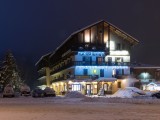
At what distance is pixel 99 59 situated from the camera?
93.6 metres

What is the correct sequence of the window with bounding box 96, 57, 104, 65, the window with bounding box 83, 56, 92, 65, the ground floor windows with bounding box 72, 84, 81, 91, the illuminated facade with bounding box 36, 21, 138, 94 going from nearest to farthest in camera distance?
the illuminated facade with bounding box 36, 21, 138, 94
the ground floor windows with bounding box 72, 84, 81, 91
the window with bounding box 83, 56, 92, 65
the window with bounding box 96, 57, 104, 65

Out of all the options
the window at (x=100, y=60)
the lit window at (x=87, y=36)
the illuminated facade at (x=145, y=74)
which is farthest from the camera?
the illuminated facade at (x=145, y=74)

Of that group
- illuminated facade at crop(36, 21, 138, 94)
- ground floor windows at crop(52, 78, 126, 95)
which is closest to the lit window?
illuminated facade at crop(36, 21, 138, 94)

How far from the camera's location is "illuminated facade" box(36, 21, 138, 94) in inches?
3593

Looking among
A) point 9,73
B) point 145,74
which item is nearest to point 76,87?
point 145,74

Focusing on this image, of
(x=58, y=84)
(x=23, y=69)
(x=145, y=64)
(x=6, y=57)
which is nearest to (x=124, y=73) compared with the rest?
(x=145, y=64)

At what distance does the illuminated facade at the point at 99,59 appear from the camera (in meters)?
91.2

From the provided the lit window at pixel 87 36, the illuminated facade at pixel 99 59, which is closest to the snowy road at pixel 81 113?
the illuminated facade at pixel 99 59

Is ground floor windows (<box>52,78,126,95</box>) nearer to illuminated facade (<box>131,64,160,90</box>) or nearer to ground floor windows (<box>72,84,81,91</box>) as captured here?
ground floor windows (<box>72,84,81,91</box>)

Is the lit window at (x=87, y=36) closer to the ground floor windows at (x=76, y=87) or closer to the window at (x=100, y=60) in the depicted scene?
the window at (x=100, y=60)

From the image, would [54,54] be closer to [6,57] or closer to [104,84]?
[6,57]

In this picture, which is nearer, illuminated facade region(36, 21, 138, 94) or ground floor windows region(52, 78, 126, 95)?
ground floor windows region(52, 78, 126, 95)

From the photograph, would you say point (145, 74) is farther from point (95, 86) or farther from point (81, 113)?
point (81, 113)

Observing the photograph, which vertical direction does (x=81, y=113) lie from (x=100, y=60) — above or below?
below
